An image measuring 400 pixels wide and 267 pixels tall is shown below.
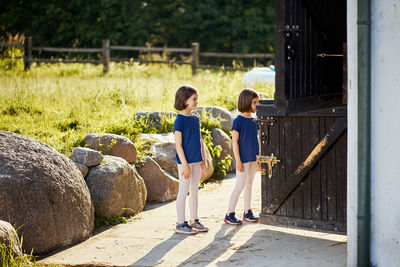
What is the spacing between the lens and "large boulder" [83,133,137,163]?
709 cm

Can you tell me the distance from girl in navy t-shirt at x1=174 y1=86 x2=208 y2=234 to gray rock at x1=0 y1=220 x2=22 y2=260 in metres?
1.74

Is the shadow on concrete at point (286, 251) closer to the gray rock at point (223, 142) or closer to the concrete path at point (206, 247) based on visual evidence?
the concrete path at point (206, 247)

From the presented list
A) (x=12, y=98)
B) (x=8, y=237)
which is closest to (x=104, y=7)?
(x=12, y=98)

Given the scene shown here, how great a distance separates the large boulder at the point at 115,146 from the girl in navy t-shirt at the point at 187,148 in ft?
4.81

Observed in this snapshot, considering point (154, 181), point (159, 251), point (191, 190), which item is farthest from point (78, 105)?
point (159, 251)

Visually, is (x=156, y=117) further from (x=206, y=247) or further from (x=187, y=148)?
(x=206, y=247)

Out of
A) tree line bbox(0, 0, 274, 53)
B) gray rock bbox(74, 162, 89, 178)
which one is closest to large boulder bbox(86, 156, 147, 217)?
gray rock bbox(74, 162, 89, 178)

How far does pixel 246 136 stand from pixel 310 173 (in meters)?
0.86

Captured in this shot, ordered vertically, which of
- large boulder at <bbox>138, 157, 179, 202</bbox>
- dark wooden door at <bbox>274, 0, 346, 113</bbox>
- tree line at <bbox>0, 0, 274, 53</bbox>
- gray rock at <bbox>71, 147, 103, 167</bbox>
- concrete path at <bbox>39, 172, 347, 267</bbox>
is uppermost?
tree line at <bbox>0, 0, 274, 53</bbox>

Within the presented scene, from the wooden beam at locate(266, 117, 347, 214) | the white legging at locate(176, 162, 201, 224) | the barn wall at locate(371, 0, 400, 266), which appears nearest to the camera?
the barn wall at locate(371, 0, 400, 266)

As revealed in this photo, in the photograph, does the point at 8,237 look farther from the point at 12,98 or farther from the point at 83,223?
the point at 12,98

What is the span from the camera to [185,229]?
5.72 metres

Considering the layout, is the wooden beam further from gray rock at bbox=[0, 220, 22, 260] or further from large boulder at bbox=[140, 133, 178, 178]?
gray rock at bbox=[0, 220, 22, 260]

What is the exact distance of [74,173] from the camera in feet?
18.3
